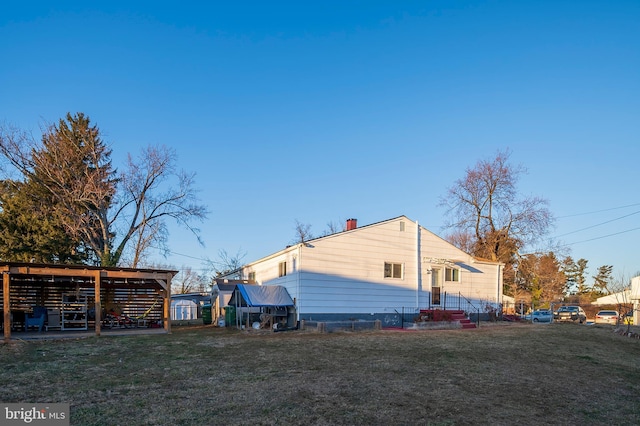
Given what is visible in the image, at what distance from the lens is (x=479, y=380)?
856cm

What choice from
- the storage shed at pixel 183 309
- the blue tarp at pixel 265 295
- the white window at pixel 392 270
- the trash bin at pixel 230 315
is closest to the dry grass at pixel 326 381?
the blue tarp at pixel 265 295

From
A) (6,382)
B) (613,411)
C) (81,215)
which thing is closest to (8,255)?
(81,215)

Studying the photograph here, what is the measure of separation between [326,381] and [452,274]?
16.5 metres

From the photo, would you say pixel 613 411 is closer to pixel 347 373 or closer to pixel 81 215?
pixel 347 373

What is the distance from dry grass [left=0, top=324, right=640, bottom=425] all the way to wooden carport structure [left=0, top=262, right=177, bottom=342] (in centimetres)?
286

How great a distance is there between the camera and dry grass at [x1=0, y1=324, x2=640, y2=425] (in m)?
6.15

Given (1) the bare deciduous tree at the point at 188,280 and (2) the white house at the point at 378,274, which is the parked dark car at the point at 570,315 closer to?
(2) the white house at the point at 378,274

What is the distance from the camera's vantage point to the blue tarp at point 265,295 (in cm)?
1812

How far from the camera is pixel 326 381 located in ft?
26.6

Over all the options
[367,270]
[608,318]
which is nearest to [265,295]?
[367,270]

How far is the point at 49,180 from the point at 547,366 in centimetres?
3194
